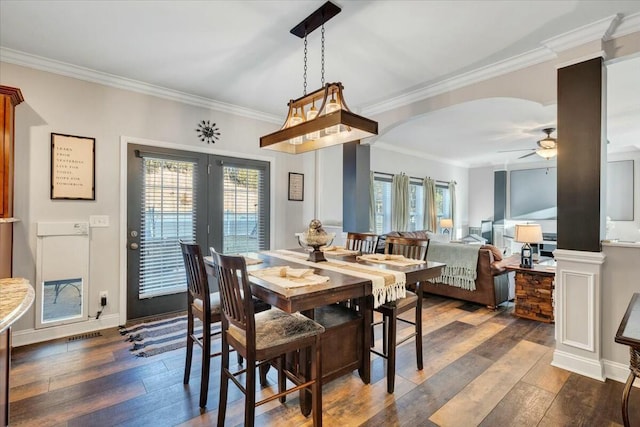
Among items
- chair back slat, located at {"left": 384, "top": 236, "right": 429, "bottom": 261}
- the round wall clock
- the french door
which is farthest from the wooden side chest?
the round wall clock

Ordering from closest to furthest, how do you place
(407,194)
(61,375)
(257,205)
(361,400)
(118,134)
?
(361,400) < (61,375) < (118,134) < (257,205) < (407,194)

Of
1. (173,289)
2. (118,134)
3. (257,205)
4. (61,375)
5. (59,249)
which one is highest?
(118,134)

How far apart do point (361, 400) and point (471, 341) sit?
1.50 metres

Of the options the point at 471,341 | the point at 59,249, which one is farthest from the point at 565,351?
the point at 59,249

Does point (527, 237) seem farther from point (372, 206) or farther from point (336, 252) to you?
point (372, 206)

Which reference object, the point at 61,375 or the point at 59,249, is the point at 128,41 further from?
the point at 61,375

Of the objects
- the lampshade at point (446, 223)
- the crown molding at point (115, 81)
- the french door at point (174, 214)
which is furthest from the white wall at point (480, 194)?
the french door at point (174, 214)

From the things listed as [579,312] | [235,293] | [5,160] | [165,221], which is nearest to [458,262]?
[579,312]

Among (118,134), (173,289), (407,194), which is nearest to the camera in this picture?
(118,134)

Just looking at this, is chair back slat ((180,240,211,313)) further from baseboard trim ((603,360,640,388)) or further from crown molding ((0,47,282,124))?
baseboard trim ((603,360,640,388))

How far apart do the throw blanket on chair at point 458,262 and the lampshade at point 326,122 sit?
2.47 meters

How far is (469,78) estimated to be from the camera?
315 centimetres

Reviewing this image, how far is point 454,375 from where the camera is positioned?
93.6 inches

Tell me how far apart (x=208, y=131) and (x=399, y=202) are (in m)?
4.41
